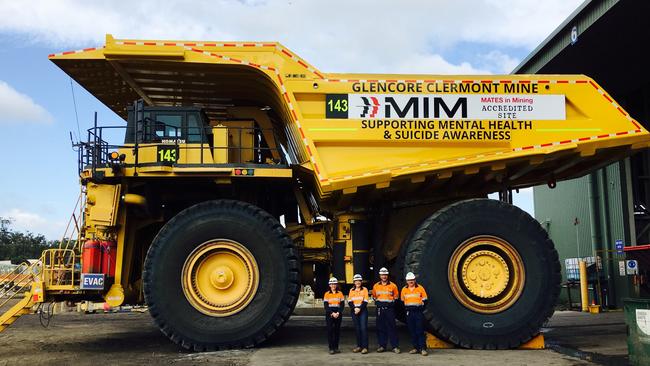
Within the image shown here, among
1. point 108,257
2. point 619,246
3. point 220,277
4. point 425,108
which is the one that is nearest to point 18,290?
point 108,257

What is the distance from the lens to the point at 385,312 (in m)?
8.35

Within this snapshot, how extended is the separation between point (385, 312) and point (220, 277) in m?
2.44

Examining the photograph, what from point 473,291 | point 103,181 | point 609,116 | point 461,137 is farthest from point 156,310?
point 609,116

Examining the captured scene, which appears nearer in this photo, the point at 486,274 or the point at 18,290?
the point at 486,274

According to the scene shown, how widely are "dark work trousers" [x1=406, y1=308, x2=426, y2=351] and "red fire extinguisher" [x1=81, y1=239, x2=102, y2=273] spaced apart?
459 cm

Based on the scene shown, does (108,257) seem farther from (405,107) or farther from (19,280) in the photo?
(405,107)

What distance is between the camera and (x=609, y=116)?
332 inches

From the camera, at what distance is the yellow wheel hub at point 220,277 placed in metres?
8.20

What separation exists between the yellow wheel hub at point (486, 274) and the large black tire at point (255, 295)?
2351 mm

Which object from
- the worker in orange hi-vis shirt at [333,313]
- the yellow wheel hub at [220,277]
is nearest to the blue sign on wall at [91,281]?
the yellow wheel hub at [220,277]

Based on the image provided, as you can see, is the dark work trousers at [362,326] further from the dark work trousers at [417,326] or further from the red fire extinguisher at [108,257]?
the red fire extinguisher at [108,257]

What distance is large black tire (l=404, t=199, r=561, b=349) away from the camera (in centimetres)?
805

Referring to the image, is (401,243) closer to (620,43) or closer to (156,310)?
(156,310)

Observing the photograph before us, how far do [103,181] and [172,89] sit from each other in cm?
204
